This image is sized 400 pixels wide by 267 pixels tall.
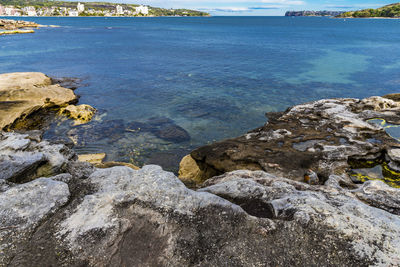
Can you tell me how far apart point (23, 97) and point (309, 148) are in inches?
1124

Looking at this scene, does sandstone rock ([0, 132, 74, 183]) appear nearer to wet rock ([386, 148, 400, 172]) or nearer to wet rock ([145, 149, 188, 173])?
wet rock ([145, 149, 188, 173])

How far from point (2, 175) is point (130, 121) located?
18359 millimetres

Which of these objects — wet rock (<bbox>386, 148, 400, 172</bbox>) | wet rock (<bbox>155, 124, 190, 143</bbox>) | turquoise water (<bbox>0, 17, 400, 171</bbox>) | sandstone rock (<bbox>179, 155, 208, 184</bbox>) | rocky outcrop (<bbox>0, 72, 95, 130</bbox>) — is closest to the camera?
wet rock (<bbox>386, 148, 400, 172</bbox>)

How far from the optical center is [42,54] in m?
63.7

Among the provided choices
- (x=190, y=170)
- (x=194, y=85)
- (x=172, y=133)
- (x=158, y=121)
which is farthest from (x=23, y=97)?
(x=194, y=85)

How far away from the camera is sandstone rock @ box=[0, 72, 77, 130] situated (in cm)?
2341

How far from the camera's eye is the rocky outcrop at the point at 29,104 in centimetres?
2352

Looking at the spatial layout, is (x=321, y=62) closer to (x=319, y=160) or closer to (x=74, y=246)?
(x=319, y=160)

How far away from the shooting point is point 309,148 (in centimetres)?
1531

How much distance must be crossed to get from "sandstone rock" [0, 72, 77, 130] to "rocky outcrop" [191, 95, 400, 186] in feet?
62.3

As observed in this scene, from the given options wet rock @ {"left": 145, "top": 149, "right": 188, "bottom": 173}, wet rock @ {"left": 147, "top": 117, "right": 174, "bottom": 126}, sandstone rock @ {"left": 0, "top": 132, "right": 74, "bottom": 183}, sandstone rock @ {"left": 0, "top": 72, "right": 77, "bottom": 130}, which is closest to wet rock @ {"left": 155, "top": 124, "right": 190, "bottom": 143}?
wet rock @ {"left": 147, "top": 117, "right": 174, "bottom": 126}

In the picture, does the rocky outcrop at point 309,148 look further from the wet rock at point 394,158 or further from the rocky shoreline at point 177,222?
the rocky shoreline at point 177,222

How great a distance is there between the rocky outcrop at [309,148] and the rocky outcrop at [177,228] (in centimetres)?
591

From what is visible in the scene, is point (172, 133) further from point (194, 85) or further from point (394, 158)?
point (194, 85)
